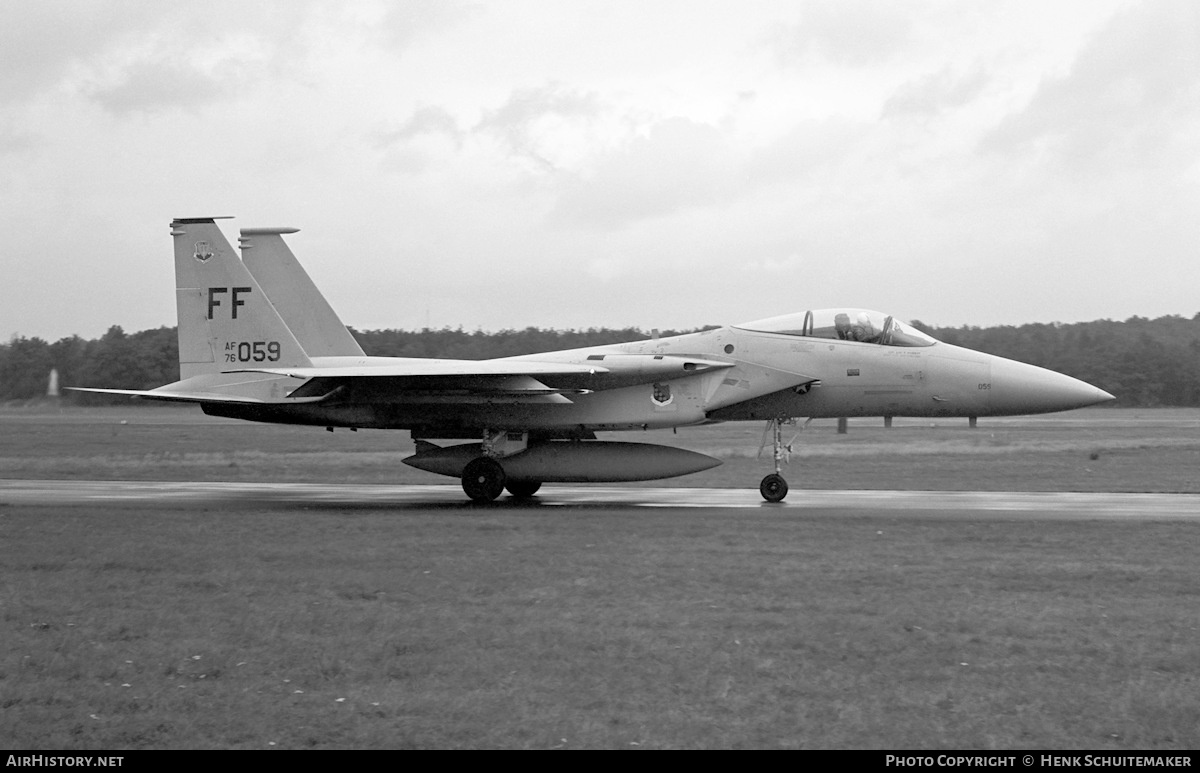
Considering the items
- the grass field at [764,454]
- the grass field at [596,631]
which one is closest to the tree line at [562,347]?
the grass field at [764,454]

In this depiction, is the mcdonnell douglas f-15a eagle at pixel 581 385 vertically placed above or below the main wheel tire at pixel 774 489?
above

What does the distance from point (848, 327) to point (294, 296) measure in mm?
9235

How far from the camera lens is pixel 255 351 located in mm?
18781

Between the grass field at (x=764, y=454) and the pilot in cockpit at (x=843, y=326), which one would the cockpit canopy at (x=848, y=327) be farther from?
the grass field at (x=764, y=454)

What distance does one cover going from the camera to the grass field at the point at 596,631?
5.62 metres

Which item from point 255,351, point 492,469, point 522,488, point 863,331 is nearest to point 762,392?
point 863,331

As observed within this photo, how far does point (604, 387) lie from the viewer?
58.6ft

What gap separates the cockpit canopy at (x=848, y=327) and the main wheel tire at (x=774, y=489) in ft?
7.41

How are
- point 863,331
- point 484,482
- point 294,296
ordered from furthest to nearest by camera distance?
point 294,296, point 484,482, point 863,331

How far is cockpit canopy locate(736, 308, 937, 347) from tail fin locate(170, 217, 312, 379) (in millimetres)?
7473

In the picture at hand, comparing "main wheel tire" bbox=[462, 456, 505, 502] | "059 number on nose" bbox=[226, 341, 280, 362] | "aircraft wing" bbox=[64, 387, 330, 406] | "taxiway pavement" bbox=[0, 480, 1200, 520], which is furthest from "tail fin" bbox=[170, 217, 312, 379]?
"main wheel tire" bbox=[462, 456, 505, 502]

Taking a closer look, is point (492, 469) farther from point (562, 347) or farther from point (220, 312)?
point (562, 347)

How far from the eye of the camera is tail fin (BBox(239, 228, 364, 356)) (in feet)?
65.1

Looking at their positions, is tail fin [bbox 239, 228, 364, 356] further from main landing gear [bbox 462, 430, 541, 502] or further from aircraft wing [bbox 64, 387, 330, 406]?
main landing gear [bbox 462, 430, 541, 502]
